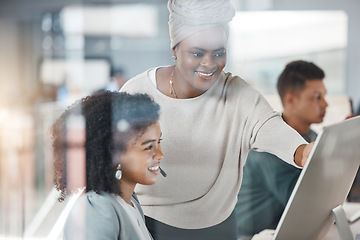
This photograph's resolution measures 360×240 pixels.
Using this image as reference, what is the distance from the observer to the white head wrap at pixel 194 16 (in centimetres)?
123

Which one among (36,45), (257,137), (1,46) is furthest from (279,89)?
(1,46)

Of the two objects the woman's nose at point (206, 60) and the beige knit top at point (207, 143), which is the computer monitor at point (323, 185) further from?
the woman's nose at point (206, 60)

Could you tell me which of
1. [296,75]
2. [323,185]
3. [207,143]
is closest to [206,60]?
[207,143]

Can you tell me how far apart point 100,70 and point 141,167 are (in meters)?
0.30

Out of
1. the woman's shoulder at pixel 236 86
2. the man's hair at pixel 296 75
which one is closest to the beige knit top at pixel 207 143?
the woman's shoulder at pixel 236 86

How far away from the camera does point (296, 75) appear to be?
1432mm

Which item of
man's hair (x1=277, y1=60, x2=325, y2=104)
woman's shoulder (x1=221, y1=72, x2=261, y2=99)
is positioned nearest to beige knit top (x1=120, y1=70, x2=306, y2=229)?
woman's shoulder (x1=221, y1=72, x2=261, y2=99)

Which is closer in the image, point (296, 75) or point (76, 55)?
point (76, 55)

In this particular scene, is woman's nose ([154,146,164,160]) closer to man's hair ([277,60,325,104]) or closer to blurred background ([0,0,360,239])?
blurred background ([0,0,360,239])

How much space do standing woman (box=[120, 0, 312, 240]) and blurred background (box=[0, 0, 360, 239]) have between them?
5 centimetres

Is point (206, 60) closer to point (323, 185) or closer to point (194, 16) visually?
point (194, 16)

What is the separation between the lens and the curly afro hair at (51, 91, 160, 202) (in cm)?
117

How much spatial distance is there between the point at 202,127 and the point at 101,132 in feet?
0.90

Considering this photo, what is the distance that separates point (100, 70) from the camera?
1301mm
